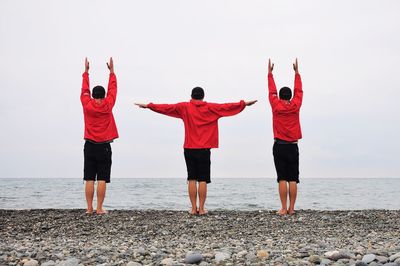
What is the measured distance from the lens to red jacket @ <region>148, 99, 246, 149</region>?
9.14 metres

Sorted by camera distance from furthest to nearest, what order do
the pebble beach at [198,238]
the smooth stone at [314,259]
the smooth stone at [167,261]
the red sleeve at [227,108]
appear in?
the red sleeve at [227,108], the pebble beach at [198,238], the smooth stone at [314,259], the smooth stone at [167,261]

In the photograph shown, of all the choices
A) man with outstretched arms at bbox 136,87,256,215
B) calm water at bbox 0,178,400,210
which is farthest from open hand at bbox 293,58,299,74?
calm water at bbox 0,178,400,210

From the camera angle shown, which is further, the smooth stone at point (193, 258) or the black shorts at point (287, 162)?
the black shorts at point (287, 162)

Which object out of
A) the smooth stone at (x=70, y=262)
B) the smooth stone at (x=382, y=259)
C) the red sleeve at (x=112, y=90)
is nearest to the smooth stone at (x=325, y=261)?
the smooth stone at (x=382, y=259)

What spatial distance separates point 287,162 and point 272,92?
1412 mm

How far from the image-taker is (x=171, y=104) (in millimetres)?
9344

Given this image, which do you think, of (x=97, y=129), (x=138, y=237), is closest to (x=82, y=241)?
(x=138, y=237)

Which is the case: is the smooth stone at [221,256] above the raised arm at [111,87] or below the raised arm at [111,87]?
below

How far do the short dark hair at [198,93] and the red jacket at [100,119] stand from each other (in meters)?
1.61

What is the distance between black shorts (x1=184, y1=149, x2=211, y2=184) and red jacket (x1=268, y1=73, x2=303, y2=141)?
1454 mm

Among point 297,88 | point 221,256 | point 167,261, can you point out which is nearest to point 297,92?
point 297,88

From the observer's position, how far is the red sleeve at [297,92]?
30.3 ft

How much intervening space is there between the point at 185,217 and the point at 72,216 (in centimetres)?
219

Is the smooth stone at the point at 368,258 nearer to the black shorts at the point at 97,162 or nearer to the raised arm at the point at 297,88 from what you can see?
the raised arm at the point at 297,88
